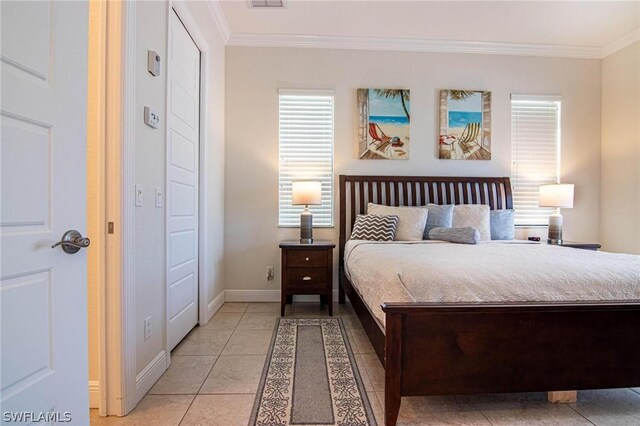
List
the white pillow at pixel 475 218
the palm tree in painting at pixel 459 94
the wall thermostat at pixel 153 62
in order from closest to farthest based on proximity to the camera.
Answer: the wall thermostat at pixel 153 62
the white pillow at pixel 475 218
the palm tree in painting at pixel 459 94

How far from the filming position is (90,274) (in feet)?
5.20

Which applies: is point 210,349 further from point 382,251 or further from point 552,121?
point 552,121

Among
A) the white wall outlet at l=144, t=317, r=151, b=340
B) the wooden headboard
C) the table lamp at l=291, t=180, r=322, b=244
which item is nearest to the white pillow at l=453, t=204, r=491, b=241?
the wooden headboard

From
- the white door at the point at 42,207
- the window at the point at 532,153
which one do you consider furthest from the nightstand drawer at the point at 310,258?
the window at the point at 532,153

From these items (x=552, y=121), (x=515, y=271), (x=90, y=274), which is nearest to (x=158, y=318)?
(x=90, y=274)

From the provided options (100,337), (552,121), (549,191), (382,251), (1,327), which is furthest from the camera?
(552,121)

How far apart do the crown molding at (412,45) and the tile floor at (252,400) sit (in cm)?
328

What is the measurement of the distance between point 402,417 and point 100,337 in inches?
64.2

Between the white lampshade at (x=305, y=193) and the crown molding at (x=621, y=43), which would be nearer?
the white lampshade at (x=305, y=193)

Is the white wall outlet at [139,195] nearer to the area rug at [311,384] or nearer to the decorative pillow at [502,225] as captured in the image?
the area rug at [311,384]

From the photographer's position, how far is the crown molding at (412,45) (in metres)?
3.43

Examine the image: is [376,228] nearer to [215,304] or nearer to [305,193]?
[305,193]

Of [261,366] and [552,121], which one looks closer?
[261,366]

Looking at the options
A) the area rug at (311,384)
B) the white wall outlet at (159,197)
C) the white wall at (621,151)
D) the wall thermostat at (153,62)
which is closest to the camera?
the area rug at (311,384)
